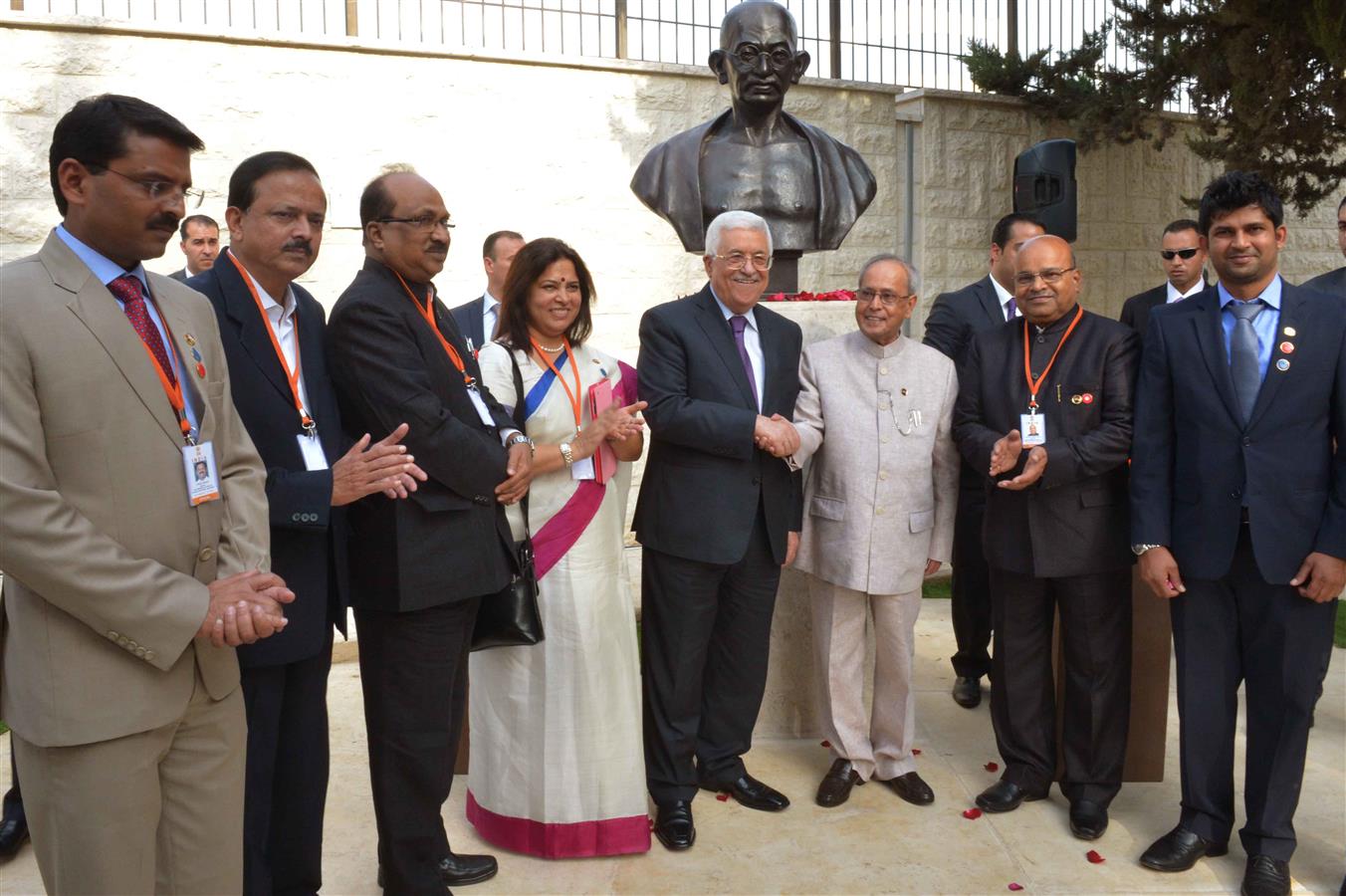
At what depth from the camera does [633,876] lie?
10.9ft

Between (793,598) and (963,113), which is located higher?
(963,113)

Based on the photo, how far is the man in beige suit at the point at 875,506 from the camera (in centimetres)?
371

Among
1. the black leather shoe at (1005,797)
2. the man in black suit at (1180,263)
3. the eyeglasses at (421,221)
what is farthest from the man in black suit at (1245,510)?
the man in black suit at (1180,263)

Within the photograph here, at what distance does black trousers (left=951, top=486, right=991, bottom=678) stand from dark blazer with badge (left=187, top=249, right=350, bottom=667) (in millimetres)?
2707

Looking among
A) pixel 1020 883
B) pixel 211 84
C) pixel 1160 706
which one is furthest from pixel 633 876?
pixel 211 84

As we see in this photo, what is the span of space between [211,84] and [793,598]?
175 inches

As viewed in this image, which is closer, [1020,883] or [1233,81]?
[1020,883]

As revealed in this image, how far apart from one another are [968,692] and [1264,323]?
6.88 feet

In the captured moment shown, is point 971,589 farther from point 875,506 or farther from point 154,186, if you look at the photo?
point 154,186

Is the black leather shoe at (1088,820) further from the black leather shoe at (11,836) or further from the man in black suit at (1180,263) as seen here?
the black leather shoe at (11,836)

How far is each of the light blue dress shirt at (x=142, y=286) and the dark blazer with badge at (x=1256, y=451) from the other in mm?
2476

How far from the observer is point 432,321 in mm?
2854

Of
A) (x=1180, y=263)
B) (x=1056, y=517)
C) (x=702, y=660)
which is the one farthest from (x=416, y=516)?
(x=1180, y=263)

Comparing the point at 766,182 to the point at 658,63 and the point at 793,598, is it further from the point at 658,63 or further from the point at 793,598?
the point at 658,63
